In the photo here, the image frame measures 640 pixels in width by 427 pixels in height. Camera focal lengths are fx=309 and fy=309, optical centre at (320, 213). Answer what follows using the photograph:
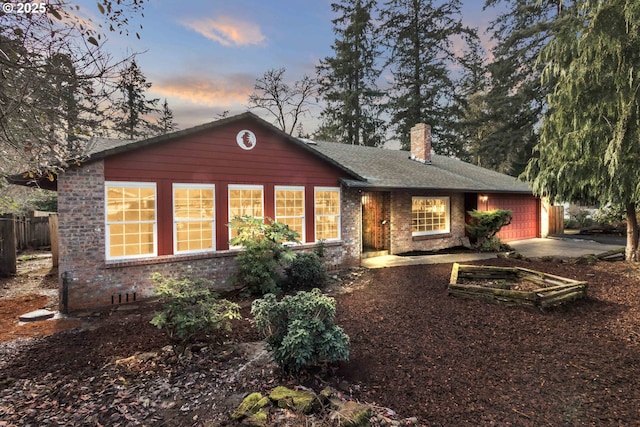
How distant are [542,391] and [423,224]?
9535mm

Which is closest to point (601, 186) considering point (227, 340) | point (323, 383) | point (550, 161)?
point (550, 161)

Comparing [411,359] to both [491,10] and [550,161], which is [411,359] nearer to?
[550,161]

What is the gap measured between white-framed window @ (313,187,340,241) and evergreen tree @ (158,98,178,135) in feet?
87.1

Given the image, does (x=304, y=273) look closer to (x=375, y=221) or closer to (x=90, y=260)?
(x=90, y=260)

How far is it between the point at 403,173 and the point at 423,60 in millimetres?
16803

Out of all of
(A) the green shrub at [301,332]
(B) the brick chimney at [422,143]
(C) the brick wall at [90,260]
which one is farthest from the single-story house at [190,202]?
(B) the brick chimney at [422,143]

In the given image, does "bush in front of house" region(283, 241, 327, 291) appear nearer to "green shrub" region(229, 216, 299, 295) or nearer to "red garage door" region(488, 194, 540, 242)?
"green shrub" region(229, 216, 299, 295)

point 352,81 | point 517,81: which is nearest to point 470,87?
point 517,81

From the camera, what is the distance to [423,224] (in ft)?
40.8

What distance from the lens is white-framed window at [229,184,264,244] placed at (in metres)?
7.75

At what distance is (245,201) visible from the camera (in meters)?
7.99

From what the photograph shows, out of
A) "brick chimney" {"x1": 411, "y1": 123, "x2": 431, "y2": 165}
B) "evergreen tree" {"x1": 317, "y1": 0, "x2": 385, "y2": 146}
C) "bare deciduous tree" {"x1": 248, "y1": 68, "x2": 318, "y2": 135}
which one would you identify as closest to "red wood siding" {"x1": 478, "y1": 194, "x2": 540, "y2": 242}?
"brick chimney" {"x1": 411, "y1": 123, "x2": 431, "y2": 165}

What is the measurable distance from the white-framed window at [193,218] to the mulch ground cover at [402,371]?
188 centimetres

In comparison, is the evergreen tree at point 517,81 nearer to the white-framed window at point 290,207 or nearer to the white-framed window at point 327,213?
the white-framed window at point 327,213
